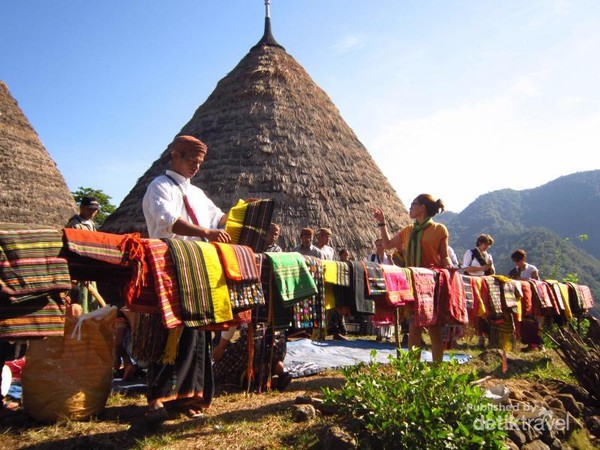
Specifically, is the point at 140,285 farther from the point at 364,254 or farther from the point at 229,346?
the point at 364,254

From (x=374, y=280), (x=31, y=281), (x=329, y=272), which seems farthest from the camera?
(x=374, y=280)

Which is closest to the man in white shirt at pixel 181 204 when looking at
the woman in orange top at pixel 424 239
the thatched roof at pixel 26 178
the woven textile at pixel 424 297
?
the woman in orange top at pixel 424 239

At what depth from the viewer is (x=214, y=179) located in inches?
434

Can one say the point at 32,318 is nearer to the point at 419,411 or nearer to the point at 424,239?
the point at 419,411

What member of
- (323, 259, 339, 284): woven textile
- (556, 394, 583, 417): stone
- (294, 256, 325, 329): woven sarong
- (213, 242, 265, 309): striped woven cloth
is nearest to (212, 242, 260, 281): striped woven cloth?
(213, 242, 265, 309): striped woven cloth

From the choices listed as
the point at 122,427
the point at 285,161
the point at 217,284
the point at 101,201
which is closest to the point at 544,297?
the point at 217,284

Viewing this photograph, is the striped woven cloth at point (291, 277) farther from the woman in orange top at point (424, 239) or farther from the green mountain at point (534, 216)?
the green mountain at point (534, 216)

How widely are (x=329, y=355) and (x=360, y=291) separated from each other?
8.49 ft

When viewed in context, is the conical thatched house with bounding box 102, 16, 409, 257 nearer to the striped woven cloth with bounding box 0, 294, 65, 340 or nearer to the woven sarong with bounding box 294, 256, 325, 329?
the woven sarong with bounding box 294, 256, 325, 329

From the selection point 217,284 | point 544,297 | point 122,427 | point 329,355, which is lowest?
point 329,355

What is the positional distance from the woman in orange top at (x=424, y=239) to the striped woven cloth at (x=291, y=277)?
114cm

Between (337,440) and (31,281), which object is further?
(337,440)

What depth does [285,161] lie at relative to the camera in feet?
37.3

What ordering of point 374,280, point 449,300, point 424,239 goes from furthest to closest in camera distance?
point 424,239, point 449,300, point 374,280
